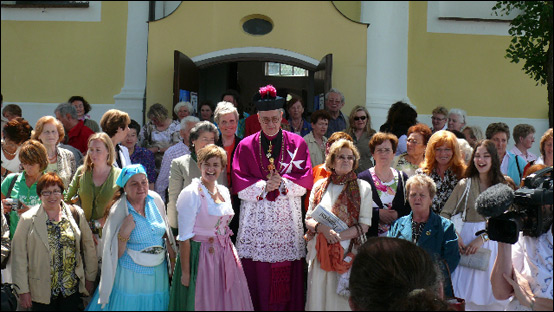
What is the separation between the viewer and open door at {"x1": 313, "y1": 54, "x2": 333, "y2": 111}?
383 inches

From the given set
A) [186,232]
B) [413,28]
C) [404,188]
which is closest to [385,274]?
[186,232]

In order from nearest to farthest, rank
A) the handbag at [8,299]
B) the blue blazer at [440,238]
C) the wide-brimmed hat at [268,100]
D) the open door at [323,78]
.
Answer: the handbag at [8,299], the blue blazer at [440,238], the wide-brimmed hat at [268,100], the open door at [323,78]

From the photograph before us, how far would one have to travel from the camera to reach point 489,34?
11203 millimetres

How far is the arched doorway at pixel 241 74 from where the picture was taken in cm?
987

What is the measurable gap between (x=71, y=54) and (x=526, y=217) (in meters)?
9.67

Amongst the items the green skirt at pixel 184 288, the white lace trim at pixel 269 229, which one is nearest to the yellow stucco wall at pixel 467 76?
the white lace trim at pixel 269 229

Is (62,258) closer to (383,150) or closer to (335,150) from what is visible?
(335,150)

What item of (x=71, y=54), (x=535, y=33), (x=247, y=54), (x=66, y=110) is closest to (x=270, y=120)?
(x=66, y=110)

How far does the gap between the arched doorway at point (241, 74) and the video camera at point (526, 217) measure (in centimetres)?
540

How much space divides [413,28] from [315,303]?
24.0 ft

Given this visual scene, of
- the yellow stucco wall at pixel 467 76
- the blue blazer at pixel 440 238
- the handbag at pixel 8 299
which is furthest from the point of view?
the yellow stucco wall at pixel 467 76

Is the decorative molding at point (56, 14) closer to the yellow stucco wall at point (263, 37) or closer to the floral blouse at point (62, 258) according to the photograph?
the yellow stucco wall at point (263, 37)

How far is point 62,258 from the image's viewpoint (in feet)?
16.5

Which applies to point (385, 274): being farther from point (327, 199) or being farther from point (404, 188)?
point (404, 188)
